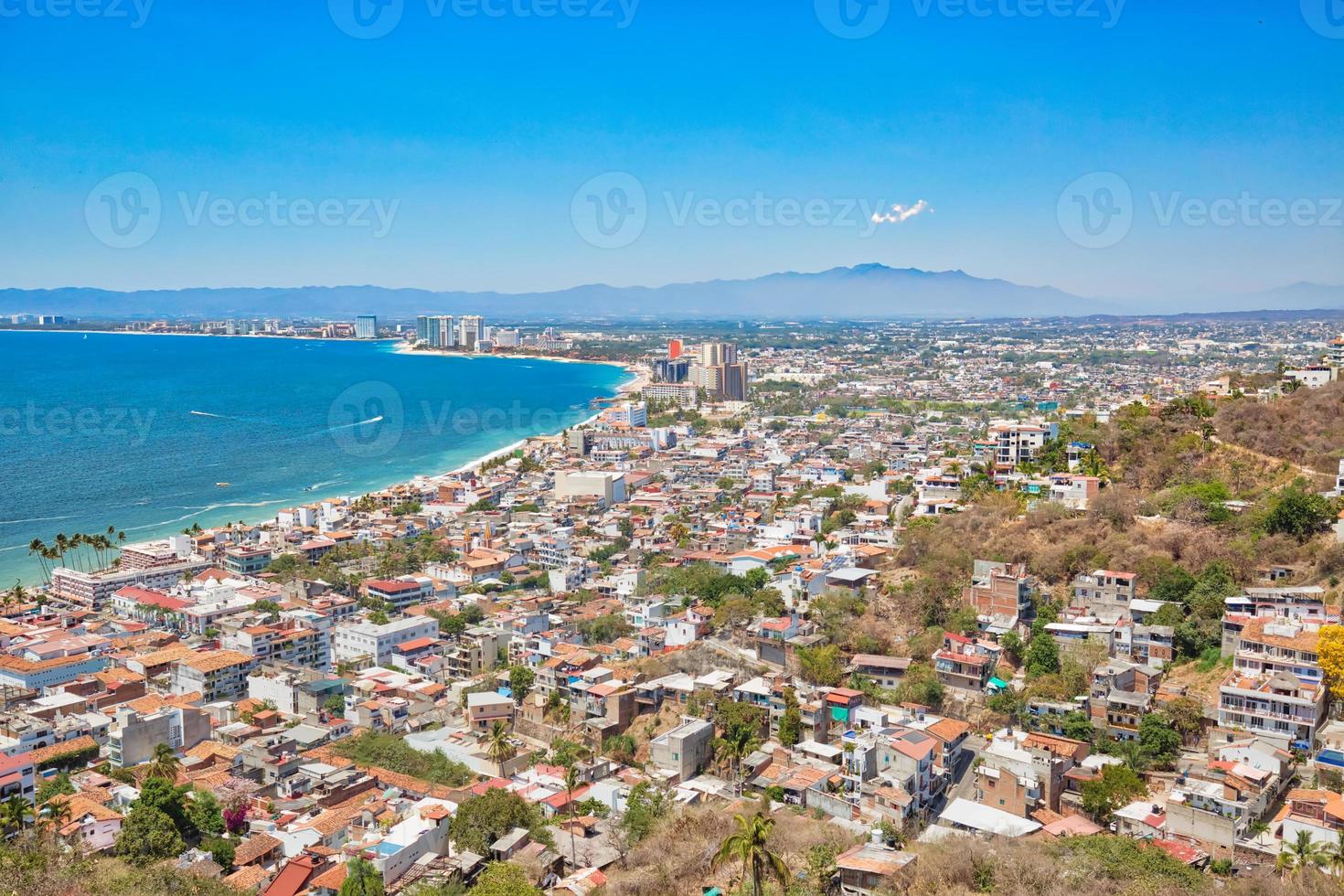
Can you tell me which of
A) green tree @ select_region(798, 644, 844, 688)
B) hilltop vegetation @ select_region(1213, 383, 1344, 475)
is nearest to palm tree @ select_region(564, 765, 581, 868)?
green tree @ select_region(798, 644, 844, 688)

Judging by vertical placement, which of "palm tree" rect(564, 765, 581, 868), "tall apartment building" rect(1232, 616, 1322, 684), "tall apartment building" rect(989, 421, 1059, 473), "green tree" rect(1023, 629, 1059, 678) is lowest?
"palm tree" rect(564, 765, 581, 868)

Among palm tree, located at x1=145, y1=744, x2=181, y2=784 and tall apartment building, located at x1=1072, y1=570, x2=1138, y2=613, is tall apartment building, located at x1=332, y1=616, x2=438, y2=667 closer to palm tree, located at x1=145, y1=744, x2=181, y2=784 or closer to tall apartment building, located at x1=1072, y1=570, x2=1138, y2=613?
palm tree, located at x1=145, y1=744, x2=181, y2=784

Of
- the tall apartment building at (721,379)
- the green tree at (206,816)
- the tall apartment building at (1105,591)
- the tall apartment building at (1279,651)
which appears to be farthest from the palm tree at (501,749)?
the tall apartment building at (721,379)

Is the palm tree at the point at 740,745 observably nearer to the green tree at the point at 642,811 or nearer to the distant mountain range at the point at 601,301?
the green tree at the point at 642,811

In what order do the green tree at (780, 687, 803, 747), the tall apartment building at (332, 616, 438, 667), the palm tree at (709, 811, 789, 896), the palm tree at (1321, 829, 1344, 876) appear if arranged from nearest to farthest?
the palm tree at (709, 811, 789, 896) < the palm tree at (1321, 829, 1344, 876) < the green tree at (780, 687, 803, 747) < the tall apartment building at (332, 616, 438, 667)

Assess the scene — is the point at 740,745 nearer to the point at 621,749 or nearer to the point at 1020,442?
the point at 621,749

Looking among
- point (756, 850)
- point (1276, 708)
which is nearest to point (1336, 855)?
point (1276, 708)

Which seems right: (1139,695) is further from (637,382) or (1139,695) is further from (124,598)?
(637,382)
